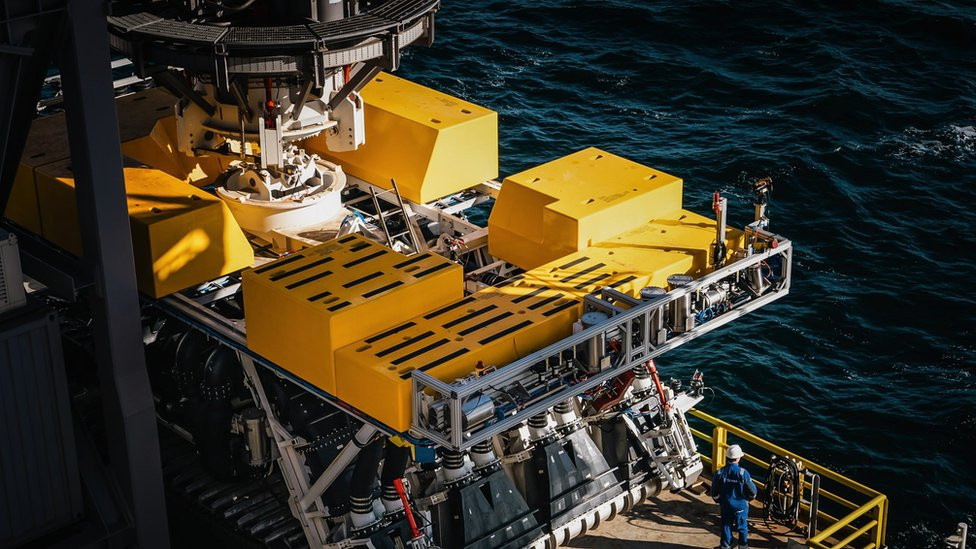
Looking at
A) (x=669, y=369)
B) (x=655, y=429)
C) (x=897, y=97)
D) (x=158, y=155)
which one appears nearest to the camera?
(x=655, y=429)

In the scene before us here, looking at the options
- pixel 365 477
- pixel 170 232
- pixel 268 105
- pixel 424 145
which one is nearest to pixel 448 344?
pixel 365 477

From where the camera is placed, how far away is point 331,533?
21516mm

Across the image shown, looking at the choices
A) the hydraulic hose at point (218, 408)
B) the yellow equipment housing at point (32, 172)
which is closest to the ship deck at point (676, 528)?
the hydraulic hose at point (218, 408)

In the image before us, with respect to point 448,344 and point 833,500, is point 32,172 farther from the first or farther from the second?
point 833,500

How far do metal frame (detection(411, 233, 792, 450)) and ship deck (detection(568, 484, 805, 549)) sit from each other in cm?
386

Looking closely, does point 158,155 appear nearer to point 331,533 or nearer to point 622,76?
point 331,533

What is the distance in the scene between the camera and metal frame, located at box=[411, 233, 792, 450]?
1791 cm

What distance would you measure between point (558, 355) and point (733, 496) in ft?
13.6

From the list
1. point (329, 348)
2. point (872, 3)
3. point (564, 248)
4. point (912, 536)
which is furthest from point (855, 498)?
point (872, 3)

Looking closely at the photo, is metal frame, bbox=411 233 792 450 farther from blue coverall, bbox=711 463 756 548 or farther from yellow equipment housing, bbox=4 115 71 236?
yellow equipment housing, bbox=4 115 71 236

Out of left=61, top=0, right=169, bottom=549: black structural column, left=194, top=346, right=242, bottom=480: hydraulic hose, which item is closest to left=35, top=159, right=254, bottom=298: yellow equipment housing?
left=194, top=346, right=242, bottom=480: hydraulic hose

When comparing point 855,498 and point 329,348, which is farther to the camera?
point 855,498

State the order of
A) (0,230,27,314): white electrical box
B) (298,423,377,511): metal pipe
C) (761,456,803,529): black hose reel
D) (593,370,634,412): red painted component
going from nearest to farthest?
(0,230,27,314): white electrical box, (298,423,377,511): metal pipe, (593,370,634,412): red painted component, (761,456,803,529): black hose reel

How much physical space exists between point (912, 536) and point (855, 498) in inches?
65.8
